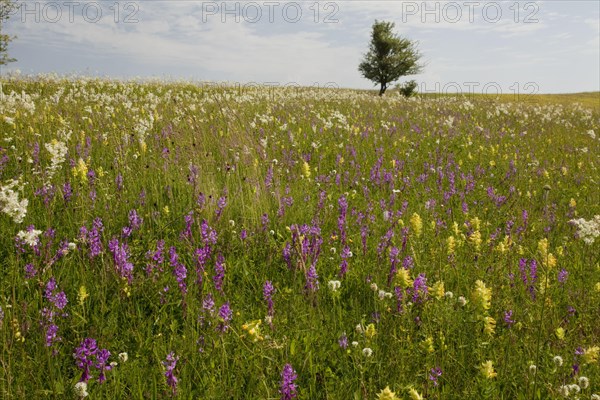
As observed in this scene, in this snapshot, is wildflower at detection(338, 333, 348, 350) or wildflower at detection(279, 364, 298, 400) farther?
wildflower at detection(338, 333, 348, 350)

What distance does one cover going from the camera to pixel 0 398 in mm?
1944

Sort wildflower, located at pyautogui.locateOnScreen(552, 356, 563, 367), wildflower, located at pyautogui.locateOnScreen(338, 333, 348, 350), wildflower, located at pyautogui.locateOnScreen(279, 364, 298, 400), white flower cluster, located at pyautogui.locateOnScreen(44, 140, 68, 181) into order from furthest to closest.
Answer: white flower cluster, located at pyautogui.locateOnScreen(44, 140, 68, 181), wildflower, located at pyautogui.locateOnScreen(338, 333, 348, 350), wildflower, located at pyautogui.locateOnScreen(552, 356, 563, 367), wildflower, located at pyautogui.locateOnScreen(279, 364, 298, 400)

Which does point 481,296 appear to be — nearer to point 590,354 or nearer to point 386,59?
point 590,354

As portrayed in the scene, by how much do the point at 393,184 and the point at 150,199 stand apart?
3019 millimetres

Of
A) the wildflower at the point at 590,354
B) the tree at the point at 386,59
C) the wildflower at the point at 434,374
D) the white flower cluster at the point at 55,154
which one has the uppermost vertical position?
the tree at the point at 386,59

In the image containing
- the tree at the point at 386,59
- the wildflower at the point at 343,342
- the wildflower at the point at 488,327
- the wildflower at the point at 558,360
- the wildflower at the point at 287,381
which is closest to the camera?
the wildflower at the point at 287,381

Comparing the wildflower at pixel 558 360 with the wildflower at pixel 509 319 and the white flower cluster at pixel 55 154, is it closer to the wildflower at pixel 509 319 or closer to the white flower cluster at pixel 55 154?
the wildflower at pixel 509 319

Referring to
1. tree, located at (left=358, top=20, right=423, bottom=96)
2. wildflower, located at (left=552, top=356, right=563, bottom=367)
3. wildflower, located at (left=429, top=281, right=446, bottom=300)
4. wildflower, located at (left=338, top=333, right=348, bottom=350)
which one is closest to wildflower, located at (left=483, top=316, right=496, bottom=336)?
wildflower, located at (left=429, top=281, right=446, bottom=300)

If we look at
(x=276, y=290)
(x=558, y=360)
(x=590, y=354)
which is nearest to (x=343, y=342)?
(x=276, y=290)

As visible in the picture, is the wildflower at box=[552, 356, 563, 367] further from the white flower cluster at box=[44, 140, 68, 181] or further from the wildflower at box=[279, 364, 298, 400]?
the white flower cluster at box=[44, 140, 68, 181]

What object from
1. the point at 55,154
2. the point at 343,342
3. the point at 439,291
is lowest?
the point at 343,342

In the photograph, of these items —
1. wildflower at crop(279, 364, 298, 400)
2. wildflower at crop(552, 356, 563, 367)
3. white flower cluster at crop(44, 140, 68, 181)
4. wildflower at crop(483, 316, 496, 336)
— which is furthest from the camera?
white flower cluster at crop(44, 140, 68, 181)

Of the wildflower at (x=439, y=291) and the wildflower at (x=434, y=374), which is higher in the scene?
the wildflower at (x=439, y=291)

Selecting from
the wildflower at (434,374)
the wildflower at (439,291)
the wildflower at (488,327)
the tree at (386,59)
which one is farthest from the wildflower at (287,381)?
the tree at (386,59)
